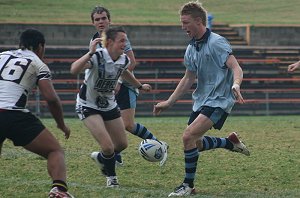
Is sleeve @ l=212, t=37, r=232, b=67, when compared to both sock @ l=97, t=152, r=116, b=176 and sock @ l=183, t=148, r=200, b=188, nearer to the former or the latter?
sock @ l=183, t=148, r=200, b=188

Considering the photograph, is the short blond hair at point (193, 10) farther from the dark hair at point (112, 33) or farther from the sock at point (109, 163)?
the sock at point (109, 163)

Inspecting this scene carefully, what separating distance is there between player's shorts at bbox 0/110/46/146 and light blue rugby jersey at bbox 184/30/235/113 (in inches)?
92.6

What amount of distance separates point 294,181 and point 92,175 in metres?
2.44

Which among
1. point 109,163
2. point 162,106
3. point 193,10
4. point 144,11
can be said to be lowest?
point 144,11

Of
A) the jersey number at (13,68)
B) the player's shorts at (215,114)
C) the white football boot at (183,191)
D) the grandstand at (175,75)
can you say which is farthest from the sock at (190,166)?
the grandstand at (175,75)

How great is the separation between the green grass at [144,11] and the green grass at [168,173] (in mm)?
18692

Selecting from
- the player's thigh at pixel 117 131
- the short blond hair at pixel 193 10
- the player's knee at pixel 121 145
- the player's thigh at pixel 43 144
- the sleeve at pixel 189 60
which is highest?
the short blond hair at pixel 193 10

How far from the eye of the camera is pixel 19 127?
734cm

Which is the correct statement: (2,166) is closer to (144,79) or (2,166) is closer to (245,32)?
(144,79)

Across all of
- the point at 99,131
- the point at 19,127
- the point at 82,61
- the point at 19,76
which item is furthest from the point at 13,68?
the point at 99,131

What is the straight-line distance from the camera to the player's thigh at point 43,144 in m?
7.42

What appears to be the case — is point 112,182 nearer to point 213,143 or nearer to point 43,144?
point 213,143

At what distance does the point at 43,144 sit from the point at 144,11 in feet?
100

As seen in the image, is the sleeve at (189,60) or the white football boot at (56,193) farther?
the sleeve at (189,60)
